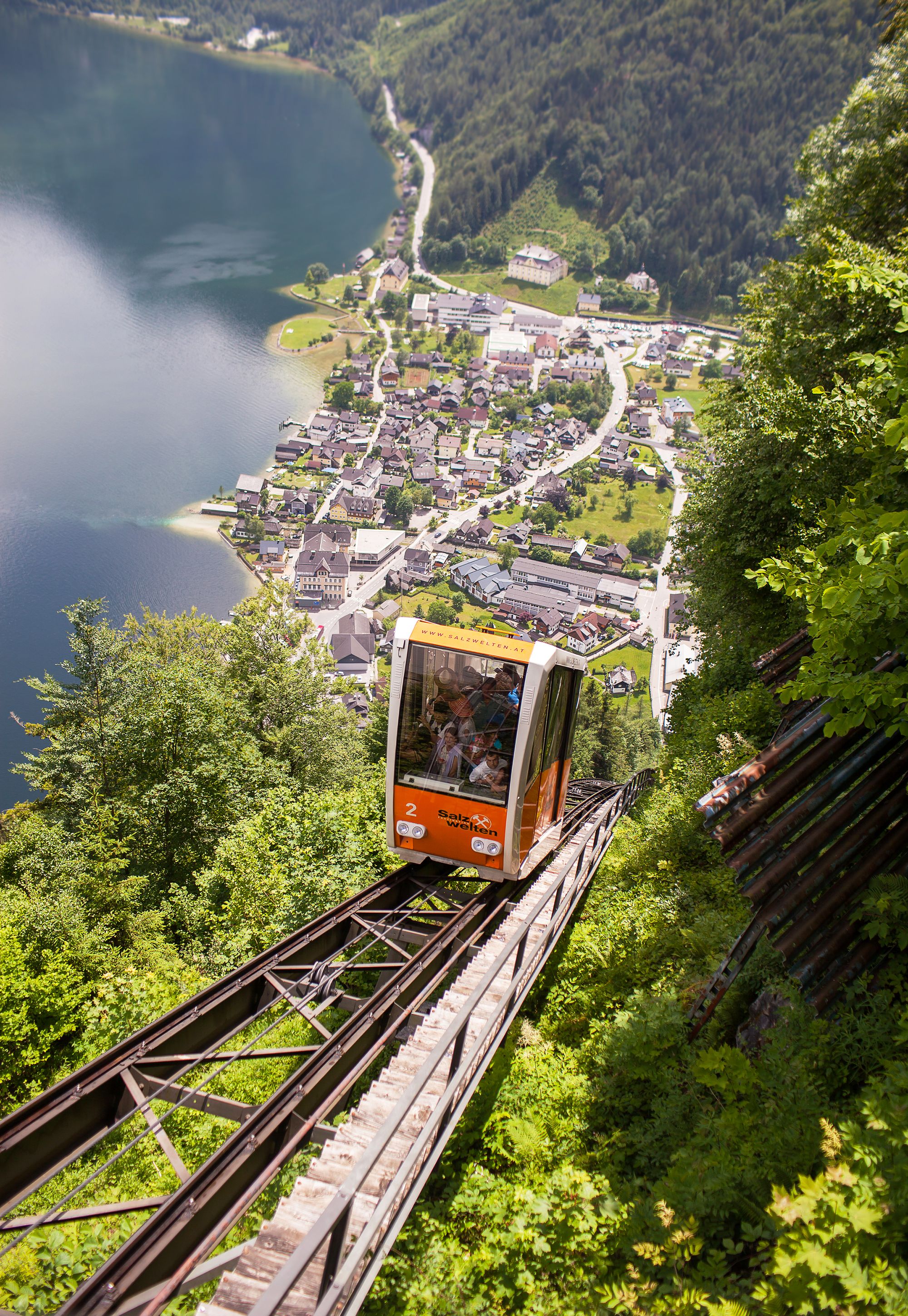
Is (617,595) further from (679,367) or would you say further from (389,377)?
(679,367)

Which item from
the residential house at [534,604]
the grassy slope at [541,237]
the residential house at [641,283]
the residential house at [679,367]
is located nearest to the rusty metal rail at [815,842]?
the residential house at [534,604]

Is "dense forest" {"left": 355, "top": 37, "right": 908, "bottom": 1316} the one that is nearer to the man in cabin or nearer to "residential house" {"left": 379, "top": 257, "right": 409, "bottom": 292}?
the man in cabin

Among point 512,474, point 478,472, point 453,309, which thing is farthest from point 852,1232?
point 453,309

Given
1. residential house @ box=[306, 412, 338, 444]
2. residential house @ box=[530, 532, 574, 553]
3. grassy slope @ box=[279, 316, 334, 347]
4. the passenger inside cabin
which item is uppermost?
grassy slope @ box=[279, 316, 334, 347]

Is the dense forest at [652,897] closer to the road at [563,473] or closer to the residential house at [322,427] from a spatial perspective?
the road at [563,473]

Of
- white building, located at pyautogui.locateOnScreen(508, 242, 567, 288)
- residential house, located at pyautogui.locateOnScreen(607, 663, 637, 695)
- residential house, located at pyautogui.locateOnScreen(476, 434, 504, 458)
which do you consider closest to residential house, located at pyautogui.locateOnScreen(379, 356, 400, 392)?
residential house, located at pyautogui.locateOnScreen(476, 434, 504, 458)
